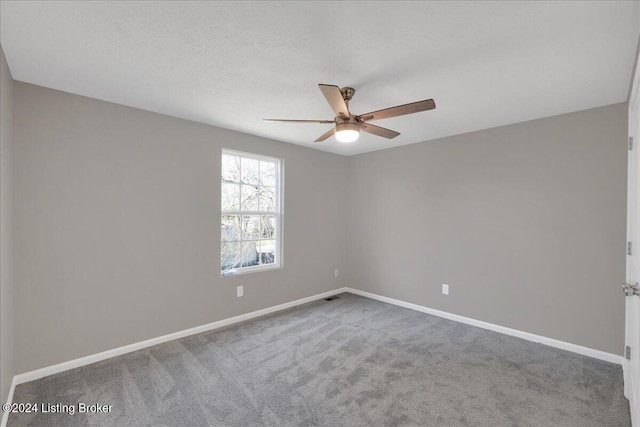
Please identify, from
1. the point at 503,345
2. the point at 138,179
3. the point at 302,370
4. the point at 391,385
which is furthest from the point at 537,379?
the point at 138,179

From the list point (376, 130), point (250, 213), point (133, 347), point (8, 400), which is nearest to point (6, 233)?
point (8, 400)

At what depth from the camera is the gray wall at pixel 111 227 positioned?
2.43m

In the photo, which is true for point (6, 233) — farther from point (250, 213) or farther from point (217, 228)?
point (250, 213)

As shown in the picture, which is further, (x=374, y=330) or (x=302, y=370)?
(x=374, y=330)

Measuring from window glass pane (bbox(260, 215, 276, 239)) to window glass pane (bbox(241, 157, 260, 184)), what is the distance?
526mm

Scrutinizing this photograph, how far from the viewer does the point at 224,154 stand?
374 cm

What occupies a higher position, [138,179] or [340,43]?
[340,43]

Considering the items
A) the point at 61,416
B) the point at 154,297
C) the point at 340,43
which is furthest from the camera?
the point at 154,297

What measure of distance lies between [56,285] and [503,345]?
430 centimetres

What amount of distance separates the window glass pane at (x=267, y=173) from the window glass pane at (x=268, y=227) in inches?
19.2

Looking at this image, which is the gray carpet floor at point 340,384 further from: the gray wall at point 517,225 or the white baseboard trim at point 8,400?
the gray wall at point 517,225

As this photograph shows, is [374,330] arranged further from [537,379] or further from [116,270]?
[116,270]

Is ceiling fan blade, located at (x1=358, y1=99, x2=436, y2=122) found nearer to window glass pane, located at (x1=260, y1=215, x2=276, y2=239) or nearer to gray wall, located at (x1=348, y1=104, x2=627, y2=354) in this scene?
gray wall, located at (x1=348, y1=104, x2=627, y2=354)

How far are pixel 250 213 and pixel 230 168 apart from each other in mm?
638
